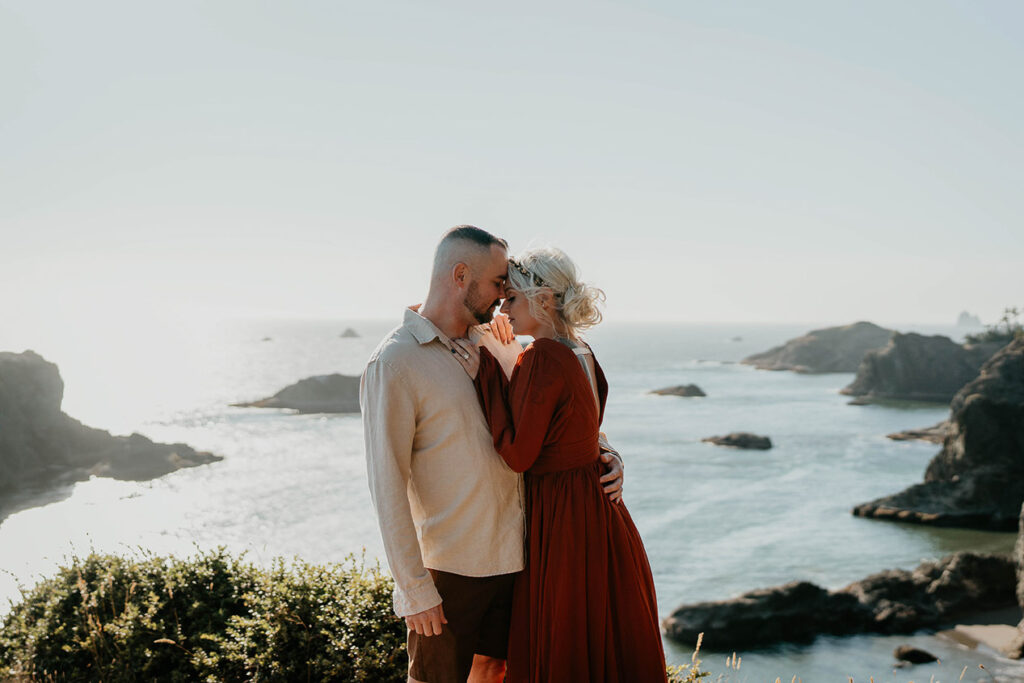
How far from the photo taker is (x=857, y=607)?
24469 millimetres

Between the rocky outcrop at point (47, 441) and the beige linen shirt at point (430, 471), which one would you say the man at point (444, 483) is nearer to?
the beige linen shirt at point (430, 471)

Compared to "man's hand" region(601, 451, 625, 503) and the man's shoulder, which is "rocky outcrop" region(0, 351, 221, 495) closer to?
the man's shoulder

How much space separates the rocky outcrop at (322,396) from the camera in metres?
75.0

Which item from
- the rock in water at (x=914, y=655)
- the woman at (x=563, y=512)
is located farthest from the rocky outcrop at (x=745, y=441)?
the woman at (x=563, y=512)

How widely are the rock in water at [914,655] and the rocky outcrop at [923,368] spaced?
225 ft

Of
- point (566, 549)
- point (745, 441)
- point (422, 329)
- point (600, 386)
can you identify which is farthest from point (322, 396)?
point (566, 549)

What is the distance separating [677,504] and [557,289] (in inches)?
1659

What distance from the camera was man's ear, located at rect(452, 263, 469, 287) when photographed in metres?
3.39

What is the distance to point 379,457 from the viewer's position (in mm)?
3070

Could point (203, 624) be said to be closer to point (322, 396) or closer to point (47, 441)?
point (47, 441)

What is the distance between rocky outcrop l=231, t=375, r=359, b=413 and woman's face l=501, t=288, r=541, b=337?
72300 mm

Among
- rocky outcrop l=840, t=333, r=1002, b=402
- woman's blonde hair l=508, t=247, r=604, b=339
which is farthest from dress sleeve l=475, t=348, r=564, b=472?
rocky outcrop l=840, t=333, r=1002, b=402

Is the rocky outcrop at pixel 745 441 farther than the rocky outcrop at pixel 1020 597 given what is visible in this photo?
Yes

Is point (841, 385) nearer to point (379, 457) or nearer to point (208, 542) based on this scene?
point (208, 542)
